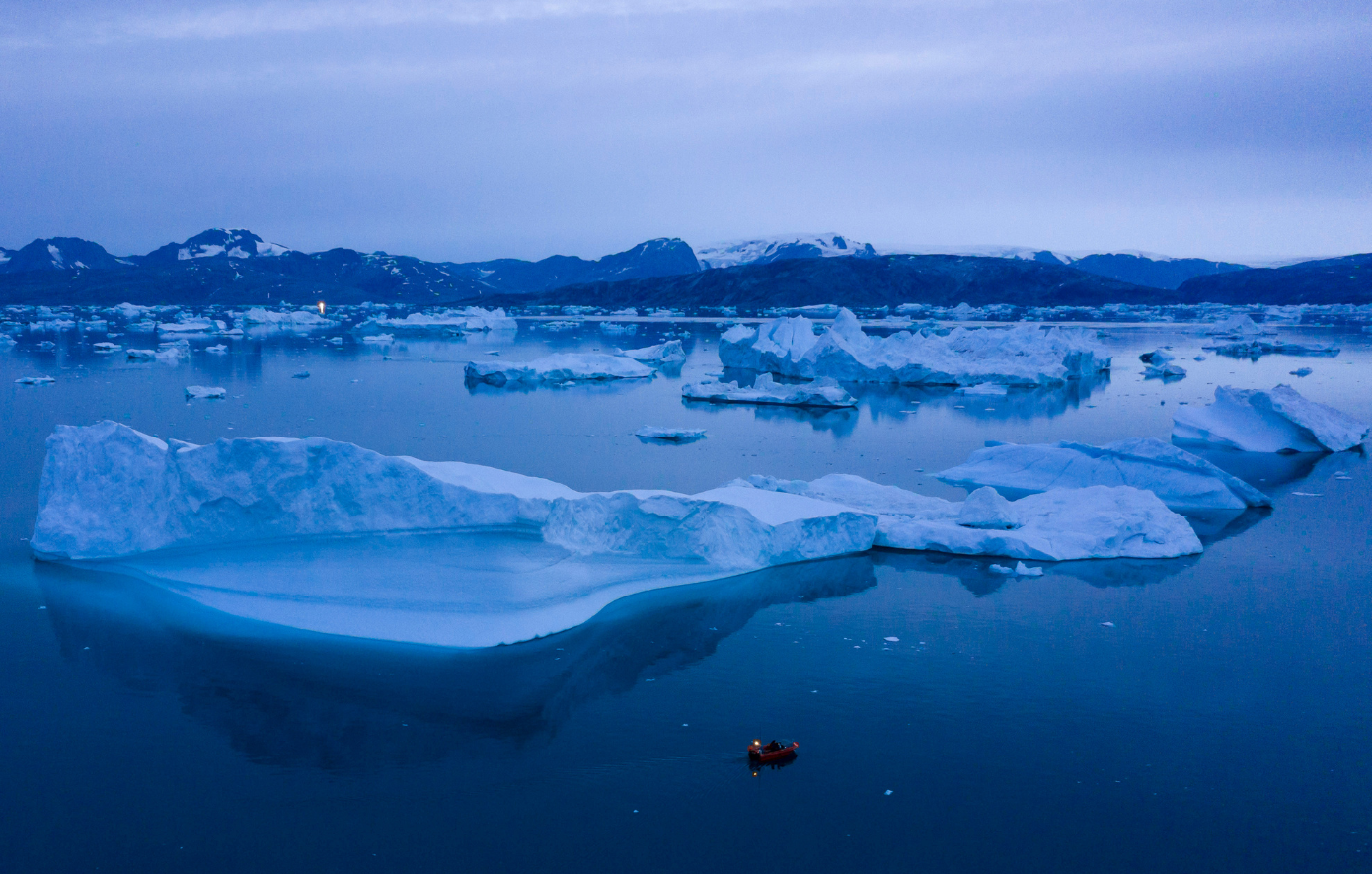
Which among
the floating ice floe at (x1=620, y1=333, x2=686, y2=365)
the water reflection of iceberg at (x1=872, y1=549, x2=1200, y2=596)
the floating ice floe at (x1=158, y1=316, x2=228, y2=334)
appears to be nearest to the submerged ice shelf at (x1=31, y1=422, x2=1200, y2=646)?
the water reflection of iceberg at (x1=872, y1=549, x2=1200, y2=596)

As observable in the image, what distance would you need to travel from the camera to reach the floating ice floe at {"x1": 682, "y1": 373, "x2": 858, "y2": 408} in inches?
720

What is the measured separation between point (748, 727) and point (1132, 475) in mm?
6669

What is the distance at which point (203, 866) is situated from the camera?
3.76 metres

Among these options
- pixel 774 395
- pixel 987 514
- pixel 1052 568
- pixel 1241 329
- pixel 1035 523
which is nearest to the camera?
pixel 1052 568

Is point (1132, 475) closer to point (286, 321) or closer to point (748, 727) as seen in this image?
point (748, 727)

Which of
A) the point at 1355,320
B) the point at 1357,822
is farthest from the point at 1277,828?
the point at 1355,320

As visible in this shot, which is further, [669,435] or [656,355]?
[656,355]

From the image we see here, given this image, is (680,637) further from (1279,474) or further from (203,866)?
(1279,474)

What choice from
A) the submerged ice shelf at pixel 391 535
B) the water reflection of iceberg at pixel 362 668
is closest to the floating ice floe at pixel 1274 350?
the submerged ice shelf at pixel 391 535

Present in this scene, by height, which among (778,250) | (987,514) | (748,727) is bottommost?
(748,727)

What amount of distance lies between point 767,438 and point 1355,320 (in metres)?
52.2

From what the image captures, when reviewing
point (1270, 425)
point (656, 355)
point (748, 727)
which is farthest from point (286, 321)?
point (748, 727)

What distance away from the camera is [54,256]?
428 feet

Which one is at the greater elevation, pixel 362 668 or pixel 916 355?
pixel 916 355
